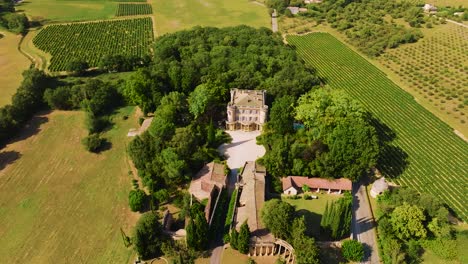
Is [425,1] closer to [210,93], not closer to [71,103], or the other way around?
[210,93]

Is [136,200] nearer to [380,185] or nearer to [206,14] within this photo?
[380,185]

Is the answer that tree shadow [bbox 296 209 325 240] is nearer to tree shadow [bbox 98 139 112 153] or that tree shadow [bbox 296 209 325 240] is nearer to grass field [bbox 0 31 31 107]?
tree shadow [bbox 98 139 112 153]

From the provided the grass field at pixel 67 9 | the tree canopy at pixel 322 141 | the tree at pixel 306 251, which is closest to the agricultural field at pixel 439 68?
the tree canopy at pixel 322 141

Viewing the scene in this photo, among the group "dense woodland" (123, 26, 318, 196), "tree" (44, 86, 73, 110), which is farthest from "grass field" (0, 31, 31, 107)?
"dense woodland" (123, 26, 318, 196)

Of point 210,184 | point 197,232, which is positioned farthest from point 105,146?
point 197,232

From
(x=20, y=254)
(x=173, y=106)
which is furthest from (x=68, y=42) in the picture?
(x=20, y=254)
